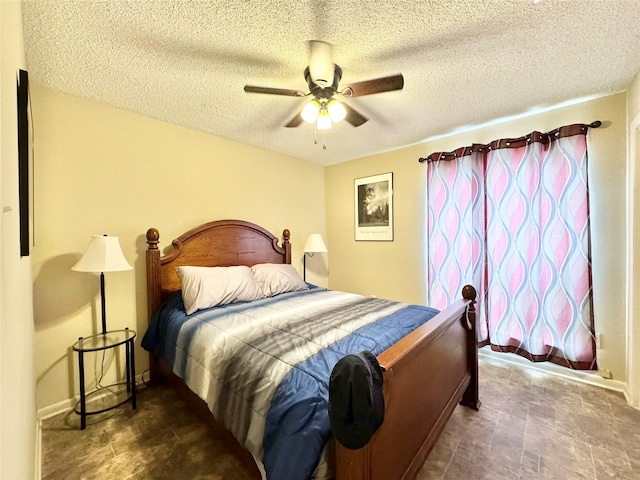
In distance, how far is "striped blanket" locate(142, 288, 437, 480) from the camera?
1.08 metres

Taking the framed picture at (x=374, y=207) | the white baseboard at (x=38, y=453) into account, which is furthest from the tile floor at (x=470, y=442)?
the framed picture at (x=374, y=207)

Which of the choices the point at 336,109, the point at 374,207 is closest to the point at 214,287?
the point at 336,109

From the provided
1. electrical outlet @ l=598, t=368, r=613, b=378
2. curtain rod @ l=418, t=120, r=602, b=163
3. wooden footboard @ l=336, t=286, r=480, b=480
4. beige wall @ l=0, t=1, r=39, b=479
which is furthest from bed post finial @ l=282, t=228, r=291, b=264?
electrical outlet @ l=598, t=368, r=613, b=378

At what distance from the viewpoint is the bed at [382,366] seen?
110 cm

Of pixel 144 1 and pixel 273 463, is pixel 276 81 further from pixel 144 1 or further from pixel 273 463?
pixel 273 463

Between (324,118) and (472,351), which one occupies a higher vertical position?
(324,118)

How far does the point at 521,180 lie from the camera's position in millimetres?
2594

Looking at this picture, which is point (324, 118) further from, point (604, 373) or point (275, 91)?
point (604, 373)

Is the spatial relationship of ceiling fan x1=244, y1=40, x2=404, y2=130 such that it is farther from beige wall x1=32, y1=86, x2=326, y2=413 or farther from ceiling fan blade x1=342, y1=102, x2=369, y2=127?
beige wall x1=32, y1=86, x2=326, y2=413

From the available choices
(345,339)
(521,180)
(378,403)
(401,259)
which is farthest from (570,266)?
(378,403)

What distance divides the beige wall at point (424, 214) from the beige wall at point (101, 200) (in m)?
1.68

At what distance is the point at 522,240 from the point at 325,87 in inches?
91.2

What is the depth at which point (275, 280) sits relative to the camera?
2857 mm

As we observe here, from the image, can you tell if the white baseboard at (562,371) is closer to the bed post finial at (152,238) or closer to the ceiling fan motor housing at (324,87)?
the ceiling fan motor housing at (324,87)
